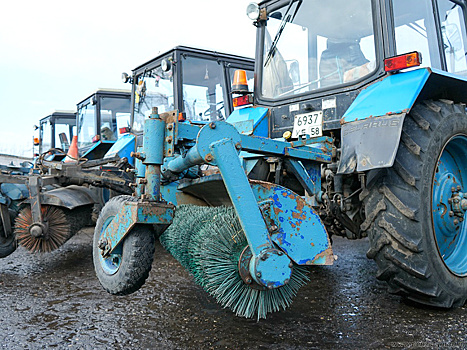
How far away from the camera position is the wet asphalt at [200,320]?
227 cm

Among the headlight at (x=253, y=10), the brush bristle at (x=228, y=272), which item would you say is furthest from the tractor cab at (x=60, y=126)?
A: the brush bristle at (x=228, y=272)

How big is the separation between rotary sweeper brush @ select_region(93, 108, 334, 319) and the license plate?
0.85m

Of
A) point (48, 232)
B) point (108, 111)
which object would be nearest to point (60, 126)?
point (108, 111)

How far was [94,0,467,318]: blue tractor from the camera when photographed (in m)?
2.26

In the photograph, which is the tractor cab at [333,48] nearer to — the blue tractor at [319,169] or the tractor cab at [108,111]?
the blue tractor at [319,169]

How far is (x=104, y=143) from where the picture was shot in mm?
7645

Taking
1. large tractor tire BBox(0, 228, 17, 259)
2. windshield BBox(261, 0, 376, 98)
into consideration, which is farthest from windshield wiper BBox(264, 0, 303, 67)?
large tractor tire BBox(0, 228, 17, 259)

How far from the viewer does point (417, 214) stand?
2.52m

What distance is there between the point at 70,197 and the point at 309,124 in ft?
8.11

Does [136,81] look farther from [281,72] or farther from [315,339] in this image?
[315,339]

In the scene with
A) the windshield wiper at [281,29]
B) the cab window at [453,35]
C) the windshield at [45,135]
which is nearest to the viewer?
the cab window at [453,35]

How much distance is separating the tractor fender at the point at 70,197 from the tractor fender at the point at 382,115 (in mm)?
2732

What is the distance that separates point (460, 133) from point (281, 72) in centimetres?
149

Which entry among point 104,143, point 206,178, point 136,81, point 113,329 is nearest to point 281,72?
point 206,178
